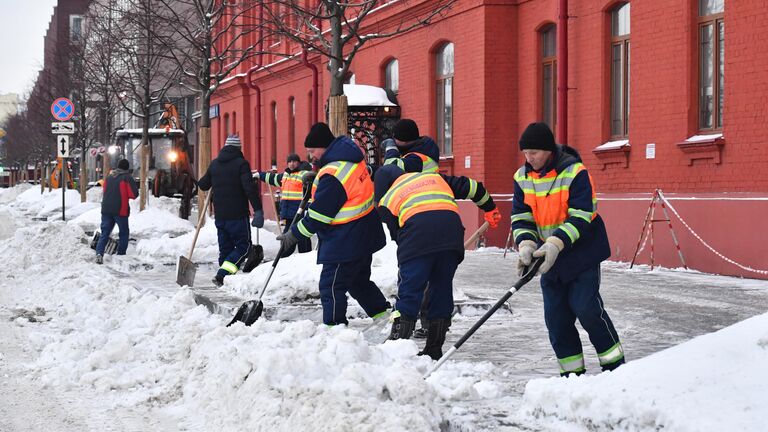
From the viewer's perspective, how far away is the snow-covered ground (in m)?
5.21

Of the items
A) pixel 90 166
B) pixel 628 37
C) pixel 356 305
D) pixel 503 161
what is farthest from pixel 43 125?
pixel 356 305

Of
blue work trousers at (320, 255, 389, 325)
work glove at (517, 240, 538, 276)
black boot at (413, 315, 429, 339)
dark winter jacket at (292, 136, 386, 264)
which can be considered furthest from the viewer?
black boot at (413, 315, 429, 339)

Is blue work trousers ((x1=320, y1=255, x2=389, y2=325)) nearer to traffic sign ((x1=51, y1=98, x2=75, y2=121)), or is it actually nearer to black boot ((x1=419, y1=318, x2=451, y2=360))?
black boot ((x1=419, y1=318, x2=451, y2=360))

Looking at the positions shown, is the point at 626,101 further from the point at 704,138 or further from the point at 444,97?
the point at 444,97

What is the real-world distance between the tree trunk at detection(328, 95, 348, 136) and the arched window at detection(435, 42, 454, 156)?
26.4 ft

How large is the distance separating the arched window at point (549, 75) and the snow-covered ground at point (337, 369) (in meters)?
7.57

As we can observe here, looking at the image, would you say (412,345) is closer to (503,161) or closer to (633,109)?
(633,109)

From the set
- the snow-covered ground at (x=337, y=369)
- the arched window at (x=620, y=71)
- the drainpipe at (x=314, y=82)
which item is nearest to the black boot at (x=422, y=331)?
the snow-covered ground at (x=337, y=369)

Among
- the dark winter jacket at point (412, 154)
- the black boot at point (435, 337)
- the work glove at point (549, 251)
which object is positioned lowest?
the black boot at point (435, 337)

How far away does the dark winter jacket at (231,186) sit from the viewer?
45.5 feet

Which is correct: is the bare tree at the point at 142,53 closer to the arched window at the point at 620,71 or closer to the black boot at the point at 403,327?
the arched window at the point at 620,71

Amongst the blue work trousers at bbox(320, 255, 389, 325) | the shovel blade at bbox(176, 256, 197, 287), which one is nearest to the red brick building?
the shovel blade at bbox(176, 256, 197, 287)

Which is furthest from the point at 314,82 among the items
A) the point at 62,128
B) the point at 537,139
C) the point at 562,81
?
the point at 537,139

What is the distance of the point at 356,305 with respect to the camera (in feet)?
36.7
